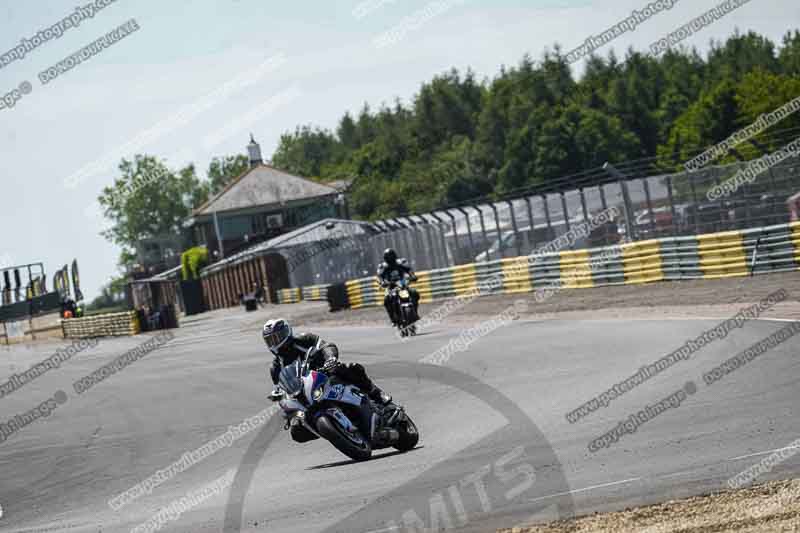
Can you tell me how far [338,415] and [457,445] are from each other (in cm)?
106

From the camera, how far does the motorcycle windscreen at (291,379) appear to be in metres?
10.5

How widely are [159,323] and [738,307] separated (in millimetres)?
34694

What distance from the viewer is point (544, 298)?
29.7 metres

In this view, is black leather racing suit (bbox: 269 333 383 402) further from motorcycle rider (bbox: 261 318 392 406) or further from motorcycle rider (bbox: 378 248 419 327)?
motorcycle rider (bbox: 378 248 419 327)

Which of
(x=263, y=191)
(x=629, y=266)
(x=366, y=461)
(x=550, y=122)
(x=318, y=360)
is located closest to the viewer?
(x=366, y=461)

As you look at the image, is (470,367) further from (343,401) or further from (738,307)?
(343,401)

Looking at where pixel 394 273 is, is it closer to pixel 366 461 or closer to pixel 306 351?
pixel 306 351

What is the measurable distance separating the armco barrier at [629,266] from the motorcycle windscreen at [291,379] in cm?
1470

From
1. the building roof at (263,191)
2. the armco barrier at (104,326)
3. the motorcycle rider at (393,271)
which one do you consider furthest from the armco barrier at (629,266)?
the building roof at (263,191)

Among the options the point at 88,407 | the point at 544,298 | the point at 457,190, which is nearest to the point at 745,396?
the point at 88,407

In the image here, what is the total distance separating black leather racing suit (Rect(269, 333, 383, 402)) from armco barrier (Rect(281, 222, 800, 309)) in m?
14.4

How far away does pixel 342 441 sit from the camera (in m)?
10.2

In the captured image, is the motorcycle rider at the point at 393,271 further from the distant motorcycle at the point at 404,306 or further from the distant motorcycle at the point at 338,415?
the distant motorcycle at the point at 338,415

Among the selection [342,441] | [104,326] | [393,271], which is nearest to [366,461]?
[342,441]
